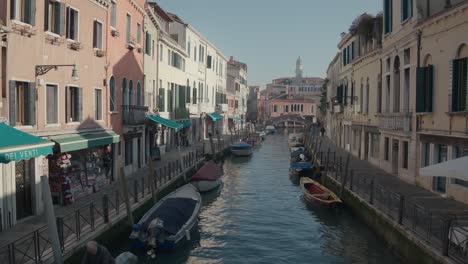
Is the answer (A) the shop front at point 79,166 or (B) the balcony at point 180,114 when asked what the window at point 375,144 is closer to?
(B) the balcony at point 180,114

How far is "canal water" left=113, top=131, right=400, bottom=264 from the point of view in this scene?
12.8 m

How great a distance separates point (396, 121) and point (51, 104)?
13.1m

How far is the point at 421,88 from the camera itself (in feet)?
52.1

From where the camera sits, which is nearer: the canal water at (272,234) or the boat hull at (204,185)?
the canal water at (272,234)

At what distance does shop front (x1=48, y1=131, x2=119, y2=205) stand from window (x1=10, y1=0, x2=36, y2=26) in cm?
328

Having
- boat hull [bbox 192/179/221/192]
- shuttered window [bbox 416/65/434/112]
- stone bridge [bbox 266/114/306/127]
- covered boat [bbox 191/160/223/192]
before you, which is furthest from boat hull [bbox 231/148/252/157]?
stone bridge [bbox 266/114/306/127]

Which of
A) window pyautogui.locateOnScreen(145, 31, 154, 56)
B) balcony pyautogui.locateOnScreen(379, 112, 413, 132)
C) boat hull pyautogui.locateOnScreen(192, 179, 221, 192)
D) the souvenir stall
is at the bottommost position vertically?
boat hull pyautogui.locateOnScreen(192, 179, 221, 192)

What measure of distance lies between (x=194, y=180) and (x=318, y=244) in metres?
9.17

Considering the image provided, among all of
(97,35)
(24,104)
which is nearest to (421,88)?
(97,35)

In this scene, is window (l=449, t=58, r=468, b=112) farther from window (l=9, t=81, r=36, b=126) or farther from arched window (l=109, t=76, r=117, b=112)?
arched window (l=109, t=76, r=117, b=112)

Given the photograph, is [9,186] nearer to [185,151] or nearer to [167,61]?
[167,61]

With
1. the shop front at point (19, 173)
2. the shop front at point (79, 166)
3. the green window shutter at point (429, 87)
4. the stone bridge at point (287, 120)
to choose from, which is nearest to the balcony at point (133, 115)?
the shop front at point (79, 166)

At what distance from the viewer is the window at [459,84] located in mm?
13734

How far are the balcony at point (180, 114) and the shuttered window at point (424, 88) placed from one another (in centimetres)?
1719
